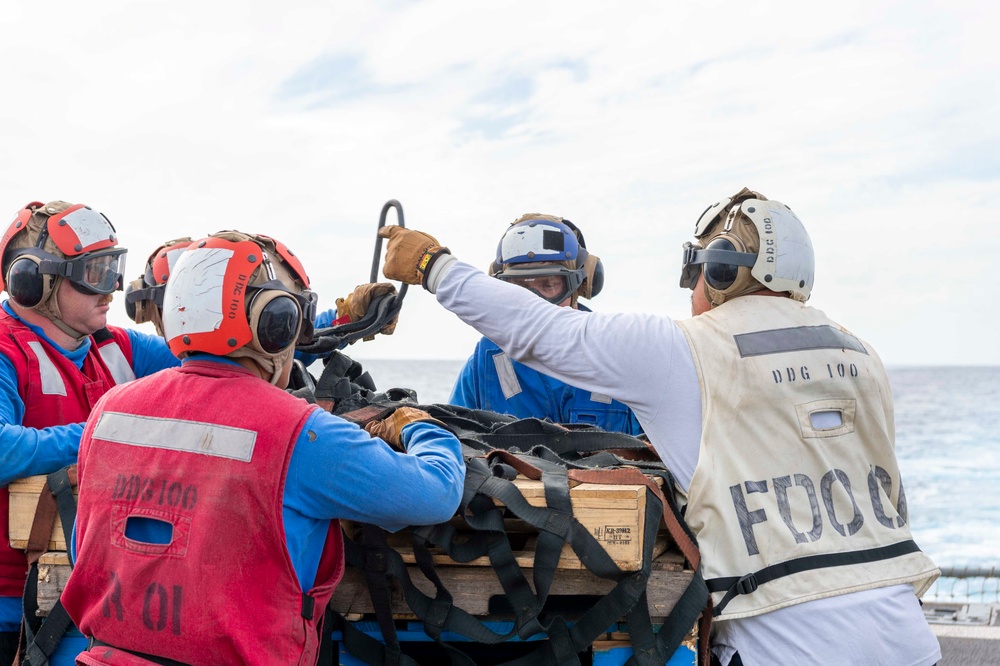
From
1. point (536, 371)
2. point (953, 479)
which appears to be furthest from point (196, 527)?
point (953, 479)

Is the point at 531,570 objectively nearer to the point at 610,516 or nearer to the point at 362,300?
the point at 610,516

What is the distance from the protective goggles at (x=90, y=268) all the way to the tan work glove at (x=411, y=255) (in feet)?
4.11

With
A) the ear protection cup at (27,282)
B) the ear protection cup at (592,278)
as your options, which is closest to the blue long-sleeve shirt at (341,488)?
the ear protection cup at (27,282)

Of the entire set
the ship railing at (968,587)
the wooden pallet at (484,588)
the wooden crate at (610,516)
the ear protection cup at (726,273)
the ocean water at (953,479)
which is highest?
the ear protection cup at (726,273)

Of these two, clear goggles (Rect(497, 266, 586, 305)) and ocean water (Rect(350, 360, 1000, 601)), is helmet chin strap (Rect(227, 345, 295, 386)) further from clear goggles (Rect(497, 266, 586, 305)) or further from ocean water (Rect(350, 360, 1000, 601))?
ocean water (Rect(350, 360, 1000, 601))

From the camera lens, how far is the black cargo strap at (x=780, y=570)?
2793mm

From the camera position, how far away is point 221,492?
7.64 feet

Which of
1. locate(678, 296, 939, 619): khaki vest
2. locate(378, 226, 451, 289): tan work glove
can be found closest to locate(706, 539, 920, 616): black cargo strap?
locate(678, 296, 939, 619): khaki vest

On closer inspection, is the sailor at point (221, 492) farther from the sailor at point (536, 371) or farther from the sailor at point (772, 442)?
the sailor at point (536, 371)

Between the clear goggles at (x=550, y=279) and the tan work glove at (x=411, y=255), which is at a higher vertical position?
the tan work glove at (x=411, y=255)

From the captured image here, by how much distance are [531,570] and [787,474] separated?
827 millimetres

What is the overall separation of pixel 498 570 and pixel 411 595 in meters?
0.28

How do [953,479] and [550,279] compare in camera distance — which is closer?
[550,279]

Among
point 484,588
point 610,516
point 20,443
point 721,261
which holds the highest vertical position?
point 721,261
